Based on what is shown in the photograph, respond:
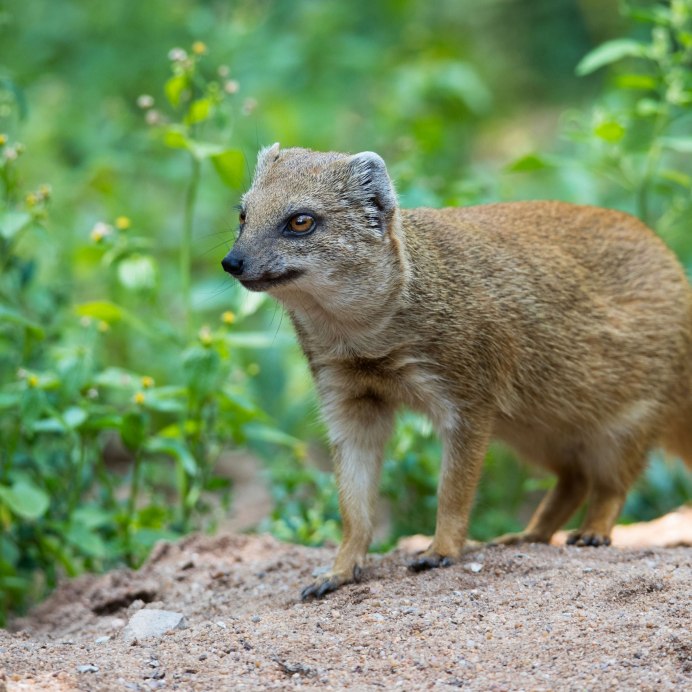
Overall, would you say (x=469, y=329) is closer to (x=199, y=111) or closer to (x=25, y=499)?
(x=199, y=111)

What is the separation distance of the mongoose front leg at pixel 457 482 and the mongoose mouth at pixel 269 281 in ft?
2.97

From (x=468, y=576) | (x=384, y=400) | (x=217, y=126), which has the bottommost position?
(x=468, y=576)

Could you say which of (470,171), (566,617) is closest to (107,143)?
(470,171)

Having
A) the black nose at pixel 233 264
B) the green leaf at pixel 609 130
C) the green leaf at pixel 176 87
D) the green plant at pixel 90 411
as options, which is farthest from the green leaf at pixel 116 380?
the green leaf at pixel 609 130

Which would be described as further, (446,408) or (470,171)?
(470,171)

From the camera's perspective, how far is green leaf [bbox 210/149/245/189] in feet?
17.1

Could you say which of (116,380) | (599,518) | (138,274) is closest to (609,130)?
(599,518)

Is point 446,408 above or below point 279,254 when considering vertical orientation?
below

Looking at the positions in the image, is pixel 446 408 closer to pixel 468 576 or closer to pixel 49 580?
pixel 468 576

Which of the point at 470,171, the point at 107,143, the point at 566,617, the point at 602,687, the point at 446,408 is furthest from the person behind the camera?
the point at 107,143

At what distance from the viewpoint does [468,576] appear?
4.19 meters

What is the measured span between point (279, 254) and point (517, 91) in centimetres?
820

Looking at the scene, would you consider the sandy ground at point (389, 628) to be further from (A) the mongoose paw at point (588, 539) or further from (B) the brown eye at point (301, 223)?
(B) the brown eye at point (301, 223)

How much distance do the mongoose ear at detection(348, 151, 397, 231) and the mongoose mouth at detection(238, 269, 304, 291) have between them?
419 mm
